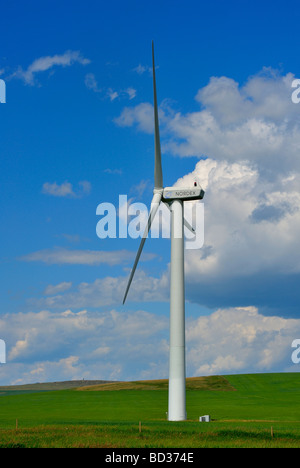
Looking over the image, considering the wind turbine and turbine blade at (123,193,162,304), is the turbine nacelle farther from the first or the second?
turbine blade at (123,193,162,304)

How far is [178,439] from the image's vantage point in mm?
44594

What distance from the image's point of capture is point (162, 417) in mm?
66812

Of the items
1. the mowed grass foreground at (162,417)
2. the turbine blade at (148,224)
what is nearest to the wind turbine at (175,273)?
the turbine blade at (148,224)

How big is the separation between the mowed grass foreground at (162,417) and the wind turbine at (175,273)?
3.39m

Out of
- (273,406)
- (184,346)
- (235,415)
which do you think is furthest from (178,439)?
(273,406)

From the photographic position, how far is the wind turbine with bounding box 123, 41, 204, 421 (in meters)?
60.5

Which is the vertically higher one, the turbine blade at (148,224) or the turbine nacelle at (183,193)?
the turbine nacelle at (183,193)

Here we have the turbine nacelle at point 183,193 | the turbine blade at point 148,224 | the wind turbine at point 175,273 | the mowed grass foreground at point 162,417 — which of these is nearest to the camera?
the mowed grass foreground at point 162,417

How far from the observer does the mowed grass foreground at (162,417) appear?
44000 millimetres

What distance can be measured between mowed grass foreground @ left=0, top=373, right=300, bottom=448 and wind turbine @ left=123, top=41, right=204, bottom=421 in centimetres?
339

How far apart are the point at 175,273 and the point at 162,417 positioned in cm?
1727

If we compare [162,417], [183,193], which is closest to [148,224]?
[183,193]

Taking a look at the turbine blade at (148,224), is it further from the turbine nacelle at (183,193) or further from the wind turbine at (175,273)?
the turbine nacelle at (183,193)
